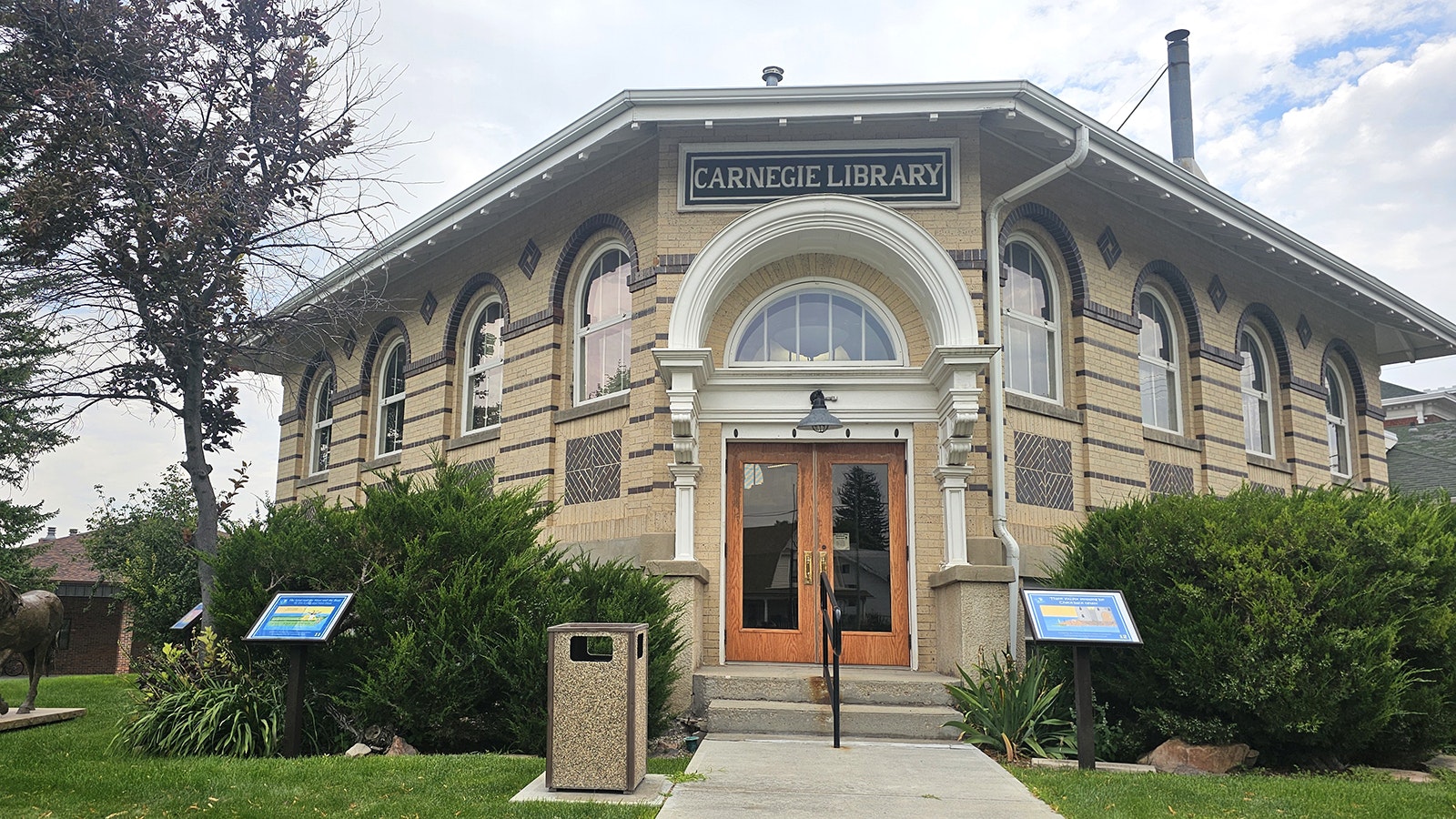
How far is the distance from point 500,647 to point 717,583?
10.7ft

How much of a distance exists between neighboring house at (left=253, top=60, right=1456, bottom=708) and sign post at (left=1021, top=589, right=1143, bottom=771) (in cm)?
193

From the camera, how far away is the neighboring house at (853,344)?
35.3 ft

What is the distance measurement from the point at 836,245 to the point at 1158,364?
211 inches

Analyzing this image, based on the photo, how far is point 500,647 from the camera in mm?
7992

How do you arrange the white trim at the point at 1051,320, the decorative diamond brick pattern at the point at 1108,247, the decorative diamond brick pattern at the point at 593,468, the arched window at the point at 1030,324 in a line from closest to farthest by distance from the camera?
the decorative diamond brick pattern at the point at 593,468 < the arched window at the point at 1030,324 < the white trim at the point at 1051,320 < the decorative diamond brick pattern at the point at 1108,247

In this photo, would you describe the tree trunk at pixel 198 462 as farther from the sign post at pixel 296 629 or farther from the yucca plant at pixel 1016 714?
the yucca plant at pixel 1016 714

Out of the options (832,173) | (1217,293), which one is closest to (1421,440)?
(1217,293)

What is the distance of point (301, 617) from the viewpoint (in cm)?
774

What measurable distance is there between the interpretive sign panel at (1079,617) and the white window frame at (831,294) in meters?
3.87

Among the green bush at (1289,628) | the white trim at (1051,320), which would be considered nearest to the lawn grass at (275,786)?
the green bush at (1289,628)

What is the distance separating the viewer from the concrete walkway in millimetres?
5906

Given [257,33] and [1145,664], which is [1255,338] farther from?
[257,33]

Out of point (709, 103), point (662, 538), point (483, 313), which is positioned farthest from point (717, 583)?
point (483, 313)

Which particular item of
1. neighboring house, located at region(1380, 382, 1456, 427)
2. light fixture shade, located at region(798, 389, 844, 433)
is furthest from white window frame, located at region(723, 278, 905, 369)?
neighboring house, located at region(1380, 382, 1456, 427)
